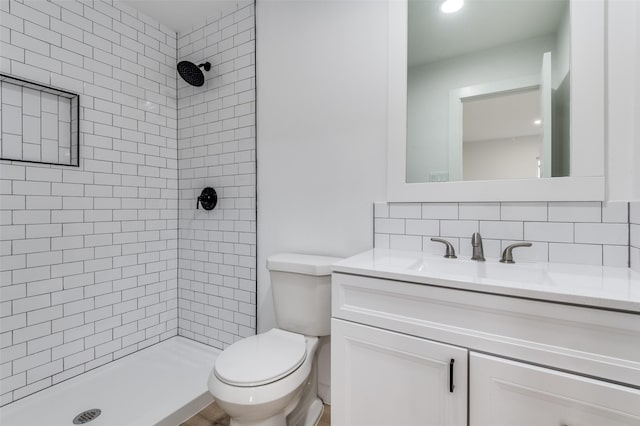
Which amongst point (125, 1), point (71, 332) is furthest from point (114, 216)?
point (125, 1)

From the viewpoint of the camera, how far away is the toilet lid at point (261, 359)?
1113mm

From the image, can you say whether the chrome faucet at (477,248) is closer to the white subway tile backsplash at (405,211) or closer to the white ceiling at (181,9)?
the white subway tile backsplash at (405,211)

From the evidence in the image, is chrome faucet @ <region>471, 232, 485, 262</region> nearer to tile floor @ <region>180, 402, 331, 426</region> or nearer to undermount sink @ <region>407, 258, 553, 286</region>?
undermount sink @ <region>407, 258, 553, 286</region>

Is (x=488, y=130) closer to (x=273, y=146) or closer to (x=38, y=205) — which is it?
(x=273, y=146)

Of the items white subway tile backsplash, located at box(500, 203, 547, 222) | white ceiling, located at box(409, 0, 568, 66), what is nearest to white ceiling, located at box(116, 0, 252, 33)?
white ceiling, located at box(409, 0, 568, 66)

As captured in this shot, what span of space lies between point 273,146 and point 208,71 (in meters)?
0.83

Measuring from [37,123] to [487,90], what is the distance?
91.7 inches

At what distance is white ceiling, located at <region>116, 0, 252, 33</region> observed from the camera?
196 centimetres

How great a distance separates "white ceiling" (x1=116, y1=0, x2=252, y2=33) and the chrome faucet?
6.48 ft

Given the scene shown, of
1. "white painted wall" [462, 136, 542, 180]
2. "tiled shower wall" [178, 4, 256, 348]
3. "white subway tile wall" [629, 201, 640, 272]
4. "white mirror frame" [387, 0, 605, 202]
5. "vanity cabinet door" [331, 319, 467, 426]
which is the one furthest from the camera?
"tiled shower wall" [178, 4, 256, 348]

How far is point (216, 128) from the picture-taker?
2080mm

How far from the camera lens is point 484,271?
107 centimetres

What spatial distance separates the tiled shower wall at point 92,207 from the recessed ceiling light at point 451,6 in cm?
193

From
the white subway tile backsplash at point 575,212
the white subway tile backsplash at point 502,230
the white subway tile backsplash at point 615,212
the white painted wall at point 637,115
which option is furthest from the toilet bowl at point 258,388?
the white painted wall at point 637,115
